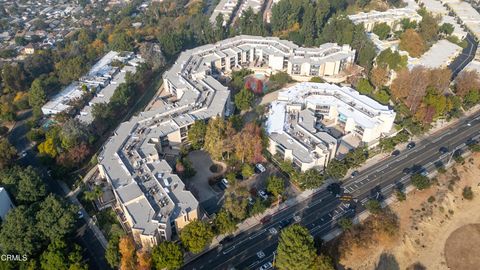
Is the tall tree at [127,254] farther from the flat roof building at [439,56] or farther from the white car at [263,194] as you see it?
the flat roof building at [439,56]

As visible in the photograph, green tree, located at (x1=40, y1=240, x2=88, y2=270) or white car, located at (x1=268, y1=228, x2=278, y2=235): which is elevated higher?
green tree, located at (x1=40, y1=240, x2=88, y2=270)

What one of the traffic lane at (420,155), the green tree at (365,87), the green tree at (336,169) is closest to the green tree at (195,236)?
the green tree at (336,169)

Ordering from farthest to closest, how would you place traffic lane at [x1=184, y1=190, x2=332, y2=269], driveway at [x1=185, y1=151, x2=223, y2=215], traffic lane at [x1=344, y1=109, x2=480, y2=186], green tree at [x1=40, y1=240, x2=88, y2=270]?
traffic lane at [x1=344, y1=109, x2=480, y2=186], driveway at [x1=185, y1=151, x2=223, y2=215], traffic lane at [x1=184, y1=190, x2=332, y2=269], green tree at [x1=40, y1=240, x2=88, y2=270]

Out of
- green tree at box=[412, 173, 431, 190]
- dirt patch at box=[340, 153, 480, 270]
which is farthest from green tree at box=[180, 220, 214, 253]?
green tree at box=[412, 173, 431, 190]

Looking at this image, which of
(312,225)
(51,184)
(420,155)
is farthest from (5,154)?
(420,155)

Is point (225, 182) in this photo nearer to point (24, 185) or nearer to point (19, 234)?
point (19, 234)

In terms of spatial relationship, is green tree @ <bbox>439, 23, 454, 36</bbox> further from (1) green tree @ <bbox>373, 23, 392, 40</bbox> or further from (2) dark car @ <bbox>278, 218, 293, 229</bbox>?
(2) dark car @ <bbox>278, 218, 293, 229</bbox>

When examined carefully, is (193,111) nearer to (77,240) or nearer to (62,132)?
(62,132)

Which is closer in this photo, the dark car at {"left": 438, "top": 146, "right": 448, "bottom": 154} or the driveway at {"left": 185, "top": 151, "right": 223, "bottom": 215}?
the driveway at {"left": 185, "top": 151, "right": 223, "bottom": 215}
